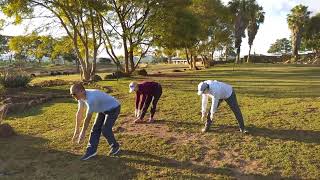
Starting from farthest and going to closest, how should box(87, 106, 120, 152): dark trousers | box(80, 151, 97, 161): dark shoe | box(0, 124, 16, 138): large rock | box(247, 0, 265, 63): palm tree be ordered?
box(247, 0, 265, 63): palm tree → box(0, 124, 16, 138): large rock → box(80, 151, 97, 161): dark shoe → box(87, 106, 120, 152): dark trousers

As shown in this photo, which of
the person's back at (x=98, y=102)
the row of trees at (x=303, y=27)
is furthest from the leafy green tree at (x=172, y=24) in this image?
the row of trees at (x=303, y=27)

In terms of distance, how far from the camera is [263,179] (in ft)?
26.4

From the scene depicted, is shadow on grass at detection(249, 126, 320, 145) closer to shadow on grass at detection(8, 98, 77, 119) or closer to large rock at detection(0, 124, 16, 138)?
large rock at detection(0, 124, 16, 138)

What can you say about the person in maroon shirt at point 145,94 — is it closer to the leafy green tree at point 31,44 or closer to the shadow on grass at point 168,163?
the shadow on grass at point 168,163

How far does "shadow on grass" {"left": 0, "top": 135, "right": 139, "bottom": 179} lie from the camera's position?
845 cm

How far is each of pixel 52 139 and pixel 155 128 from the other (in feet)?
8.13

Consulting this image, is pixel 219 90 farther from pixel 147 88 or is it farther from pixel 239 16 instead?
pixel 239 16

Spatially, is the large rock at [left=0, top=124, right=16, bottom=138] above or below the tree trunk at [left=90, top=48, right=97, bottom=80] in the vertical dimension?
below

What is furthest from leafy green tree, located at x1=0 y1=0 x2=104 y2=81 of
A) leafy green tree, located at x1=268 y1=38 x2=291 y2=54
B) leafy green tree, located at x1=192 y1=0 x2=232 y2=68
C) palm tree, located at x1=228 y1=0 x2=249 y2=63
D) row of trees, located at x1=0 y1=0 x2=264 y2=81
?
leafy green tree, located at x1=268 y1=38 x2=291 y2=54

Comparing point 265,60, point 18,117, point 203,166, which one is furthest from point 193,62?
point 203,166

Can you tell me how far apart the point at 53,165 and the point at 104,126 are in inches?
51.5

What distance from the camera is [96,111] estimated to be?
8.44 meters

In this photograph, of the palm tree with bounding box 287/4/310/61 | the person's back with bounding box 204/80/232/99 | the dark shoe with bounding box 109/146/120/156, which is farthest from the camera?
the palm tree with bounding box 287/4/310/61

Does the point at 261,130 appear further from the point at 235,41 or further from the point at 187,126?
the point at 235,41
